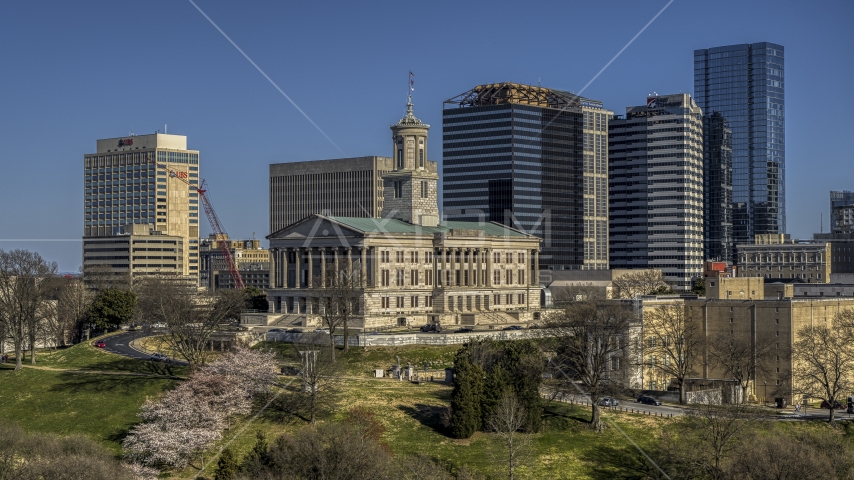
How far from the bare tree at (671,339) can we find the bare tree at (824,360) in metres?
10.6

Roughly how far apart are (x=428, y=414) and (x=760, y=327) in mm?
44590

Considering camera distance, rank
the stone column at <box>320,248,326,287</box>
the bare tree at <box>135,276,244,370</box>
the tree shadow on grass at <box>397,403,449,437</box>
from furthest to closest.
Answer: the stone column at <box>320,248,326,287</box>, the bare tree at <box>135,276,244,370</box>, the tree shadow on grass at <box>397,403,449,437</box>

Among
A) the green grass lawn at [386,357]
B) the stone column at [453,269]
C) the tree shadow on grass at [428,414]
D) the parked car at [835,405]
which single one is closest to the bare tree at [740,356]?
the parked car at [835,405]

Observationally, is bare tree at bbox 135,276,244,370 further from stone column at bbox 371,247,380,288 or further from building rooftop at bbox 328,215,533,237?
building rooftop at bbox 328,215,533,237

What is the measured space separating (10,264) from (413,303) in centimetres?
5318

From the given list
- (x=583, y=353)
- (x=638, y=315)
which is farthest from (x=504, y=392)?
(x=638, y=315)

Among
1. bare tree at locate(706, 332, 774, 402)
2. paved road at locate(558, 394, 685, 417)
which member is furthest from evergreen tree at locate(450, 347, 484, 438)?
bare tree at locate(706, 332, 774, 402)

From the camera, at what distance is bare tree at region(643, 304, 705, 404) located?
123375mm

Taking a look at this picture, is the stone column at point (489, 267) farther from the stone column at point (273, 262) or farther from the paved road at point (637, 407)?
the paved road at point (637, 407)

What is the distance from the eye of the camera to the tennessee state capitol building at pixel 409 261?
514 feet

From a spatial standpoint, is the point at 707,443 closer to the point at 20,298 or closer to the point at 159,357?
the point at 159,357

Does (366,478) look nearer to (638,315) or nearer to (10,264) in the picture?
(638,315)

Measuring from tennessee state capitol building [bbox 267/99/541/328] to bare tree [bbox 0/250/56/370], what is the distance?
99.0 ft

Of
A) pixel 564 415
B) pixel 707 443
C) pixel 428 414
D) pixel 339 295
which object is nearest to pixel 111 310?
pixel 339 295
